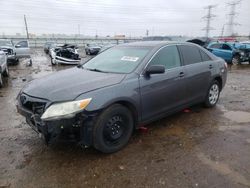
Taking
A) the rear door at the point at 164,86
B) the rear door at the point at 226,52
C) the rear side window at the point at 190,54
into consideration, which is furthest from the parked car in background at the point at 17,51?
the rear door at the point at 226,52

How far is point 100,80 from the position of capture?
317 cm

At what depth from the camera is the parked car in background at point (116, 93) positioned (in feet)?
9.04

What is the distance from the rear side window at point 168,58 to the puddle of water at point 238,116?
5.62ft

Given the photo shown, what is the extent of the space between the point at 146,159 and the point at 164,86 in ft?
4.11

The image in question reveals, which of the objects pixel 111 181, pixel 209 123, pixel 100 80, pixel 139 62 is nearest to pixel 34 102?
pixel 100 80

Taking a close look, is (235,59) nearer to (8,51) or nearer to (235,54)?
(235,54)

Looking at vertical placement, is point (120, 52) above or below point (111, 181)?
above

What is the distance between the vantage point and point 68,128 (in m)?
2.73

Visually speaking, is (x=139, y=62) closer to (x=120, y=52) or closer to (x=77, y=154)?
(x=120, y=52)

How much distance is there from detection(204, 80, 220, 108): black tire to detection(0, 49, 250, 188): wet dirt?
2.26 feet

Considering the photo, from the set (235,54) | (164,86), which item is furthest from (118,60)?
(235,54)

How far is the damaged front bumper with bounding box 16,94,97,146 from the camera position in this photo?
2.68 m

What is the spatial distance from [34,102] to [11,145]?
1.06 m

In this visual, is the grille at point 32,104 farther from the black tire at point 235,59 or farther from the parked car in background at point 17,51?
the black tire at point 235,59
